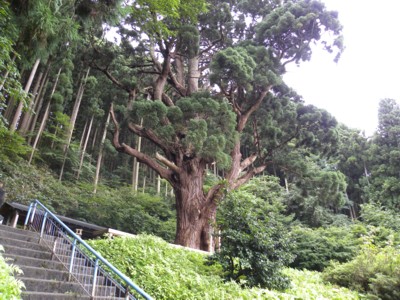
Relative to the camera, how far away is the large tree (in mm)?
8836

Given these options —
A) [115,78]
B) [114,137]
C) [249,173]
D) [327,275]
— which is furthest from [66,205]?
[327,275]

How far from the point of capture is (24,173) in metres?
11.3

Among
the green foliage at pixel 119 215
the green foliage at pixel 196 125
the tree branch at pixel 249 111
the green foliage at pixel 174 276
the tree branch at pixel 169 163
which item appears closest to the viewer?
the green foliage at pixel 174 276

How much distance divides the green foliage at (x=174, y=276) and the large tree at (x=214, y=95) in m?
2.04

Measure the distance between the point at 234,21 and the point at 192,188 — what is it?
8.07 meters

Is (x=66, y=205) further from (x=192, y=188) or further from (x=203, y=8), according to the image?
(x=203, y=8)

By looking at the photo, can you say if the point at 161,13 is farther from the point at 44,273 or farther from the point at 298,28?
the point at 44,273

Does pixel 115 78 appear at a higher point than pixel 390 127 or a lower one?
lower

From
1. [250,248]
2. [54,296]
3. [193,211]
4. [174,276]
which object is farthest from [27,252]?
[193,211]

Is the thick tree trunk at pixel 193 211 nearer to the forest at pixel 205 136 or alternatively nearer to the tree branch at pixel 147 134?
the forest at pixel 205 136

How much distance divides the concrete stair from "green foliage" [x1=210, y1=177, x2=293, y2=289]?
8.20 ft

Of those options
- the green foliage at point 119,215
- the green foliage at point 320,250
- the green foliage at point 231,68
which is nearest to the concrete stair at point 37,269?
the green foliage at point 119,215

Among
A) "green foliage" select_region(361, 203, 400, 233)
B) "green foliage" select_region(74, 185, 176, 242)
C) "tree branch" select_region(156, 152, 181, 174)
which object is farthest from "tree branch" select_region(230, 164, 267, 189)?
"green foliage" select_region(361, 203, 400, 233)

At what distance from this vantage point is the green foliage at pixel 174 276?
14.3ft
